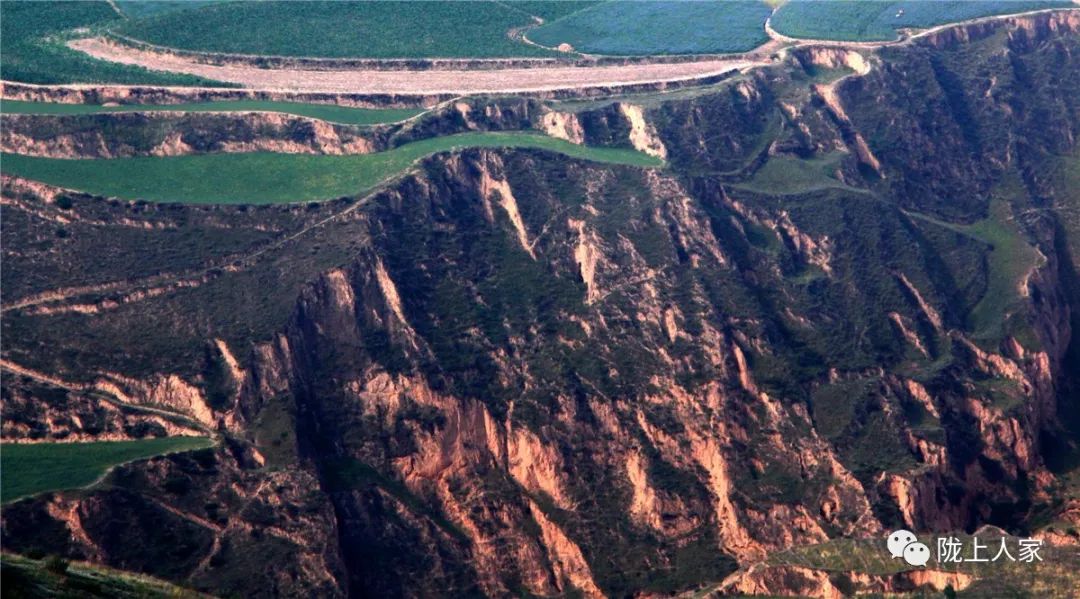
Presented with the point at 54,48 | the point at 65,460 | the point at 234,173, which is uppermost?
the point at 54,48

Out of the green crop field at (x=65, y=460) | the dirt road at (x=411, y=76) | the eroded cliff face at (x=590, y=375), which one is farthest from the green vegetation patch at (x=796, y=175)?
the green crop field at (x=65, y=460)

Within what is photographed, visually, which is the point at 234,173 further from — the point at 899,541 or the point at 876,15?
the point at 876,15

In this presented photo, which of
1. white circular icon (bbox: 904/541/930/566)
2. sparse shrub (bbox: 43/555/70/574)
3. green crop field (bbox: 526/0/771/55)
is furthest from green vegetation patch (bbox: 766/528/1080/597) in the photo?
green crop field (bbox: 526/0/771/55)

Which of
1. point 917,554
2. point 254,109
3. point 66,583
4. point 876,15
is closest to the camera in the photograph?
point 66,583

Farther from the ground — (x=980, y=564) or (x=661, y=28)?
(x=661, y=28)

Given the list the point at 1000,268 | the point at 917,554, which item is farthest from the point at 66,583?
the point at 1000,268

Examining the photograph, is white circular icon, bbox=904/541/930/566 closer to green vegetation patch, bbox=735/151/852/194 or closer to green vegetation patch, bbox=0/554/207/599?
green vegetation patch, bbox=735/151/852/194
